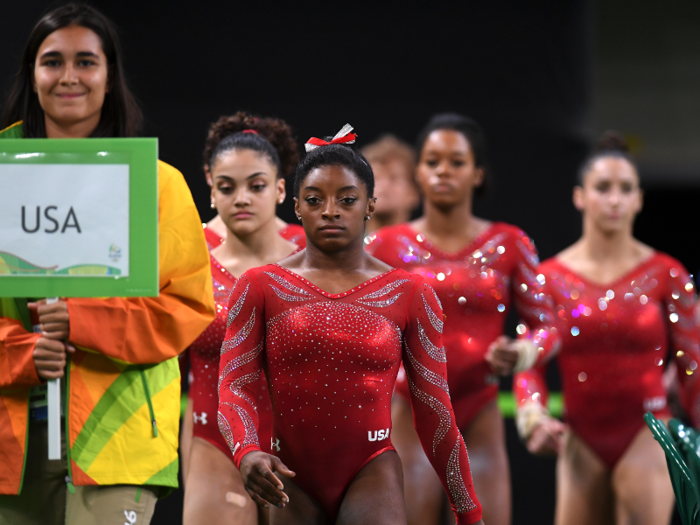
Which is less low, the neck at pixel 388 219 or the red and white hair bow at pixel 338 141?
the red and white hair bow at pixel 338 141

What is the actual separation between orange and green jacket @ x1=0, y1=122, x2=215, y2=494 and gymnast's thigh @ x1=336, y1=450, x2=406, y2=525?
2.02 feet

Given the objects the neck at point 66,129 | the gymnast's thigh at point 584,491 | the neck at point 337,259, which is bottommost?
the gymnast's thigh at point 584,491

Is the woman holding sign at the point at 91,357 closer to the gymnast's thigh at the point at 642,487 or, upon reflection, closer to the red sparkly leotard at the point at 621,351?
the red sparkly leotard at the point at 621,351

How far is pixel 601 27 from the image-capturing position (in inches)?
392

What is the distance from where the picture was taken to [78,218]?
2.50 metres

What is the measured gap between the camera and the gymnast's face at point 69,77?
→ 282 centimetres

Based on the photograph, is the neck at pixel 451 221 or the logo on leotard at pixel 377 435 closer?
the logo on leotard at pixel 377 435

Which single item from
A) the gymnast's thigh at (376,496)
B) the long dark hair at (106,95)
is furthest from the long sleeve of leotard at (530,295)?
the long dark hair at (106,95)

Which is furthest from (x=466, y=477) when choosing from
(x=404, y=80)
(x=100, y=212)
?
(x=404, y=80)

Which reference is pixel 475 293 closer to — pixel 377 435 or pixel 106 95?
pixel 377 435

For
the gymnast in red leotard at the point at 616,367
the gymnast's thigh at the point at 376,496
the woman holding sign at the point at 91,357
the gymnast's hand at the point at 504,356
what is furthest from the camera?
the gymnast in red leotard at the point at 616,367

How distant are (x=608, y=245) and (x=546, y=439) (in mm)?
1256

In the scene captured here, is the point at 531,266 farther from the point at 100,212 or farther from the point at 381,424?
the point at 100,212

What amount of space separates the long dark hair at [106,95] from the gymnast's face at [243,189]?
40 cm
